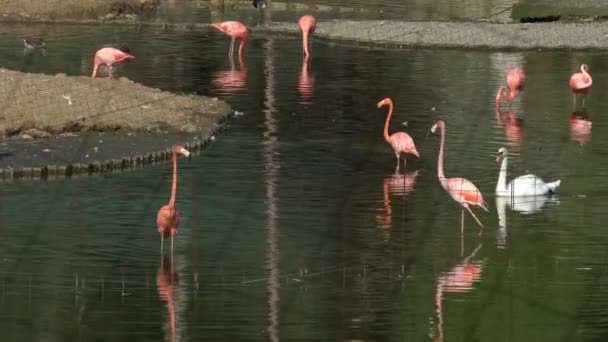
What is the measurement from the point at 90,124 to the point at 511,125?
6874 mm

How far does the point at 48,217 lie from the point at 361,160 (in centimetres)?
593

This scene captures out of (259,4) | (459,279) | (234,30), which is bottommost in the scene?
(459,279)

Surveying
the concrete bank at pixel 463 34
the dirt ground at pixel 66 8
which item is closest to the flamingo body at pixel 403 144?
the concrete bank at pixel 463 34

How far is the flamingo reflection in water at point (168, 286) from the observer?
1459 cm

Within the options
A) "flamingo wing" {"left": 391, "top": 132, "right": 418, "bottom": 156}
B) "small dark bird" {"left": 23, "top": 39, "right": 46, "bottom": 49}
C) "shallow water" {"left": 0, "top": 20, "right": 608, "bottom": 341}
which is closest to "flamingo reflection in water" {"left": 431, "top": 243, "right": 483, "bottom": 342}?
"shallow water" {"left": 0, "top": 20, "right": 608, "bottom": 341}

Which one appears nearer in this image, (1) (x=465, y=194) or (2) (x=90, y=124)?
(1) (x=465, y=194)

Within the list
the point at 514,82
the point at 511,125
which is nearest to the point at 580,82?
the point at 514,82

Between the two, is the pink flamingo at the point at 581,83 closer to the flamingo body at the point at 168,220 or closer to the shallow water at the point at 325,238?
the shallow water at the point at 325,238

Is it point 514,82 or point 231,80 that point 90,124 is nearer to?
point 231,80

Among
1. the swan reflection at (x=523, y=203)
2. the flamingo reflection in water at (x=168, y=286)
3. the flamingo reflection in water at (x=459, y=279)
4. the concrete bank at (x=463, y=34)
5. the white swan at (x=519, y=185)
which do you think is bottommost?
the flamingo reflection in water at (x=459, y=279)

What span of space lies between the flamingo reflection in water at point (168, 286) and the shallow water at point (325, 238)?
3 cm

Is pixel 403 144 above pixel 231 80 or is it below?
below

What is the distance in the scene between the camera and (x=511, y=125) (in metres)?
27.0

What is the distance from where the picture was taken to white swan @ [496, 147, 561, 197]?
66.8 feet
